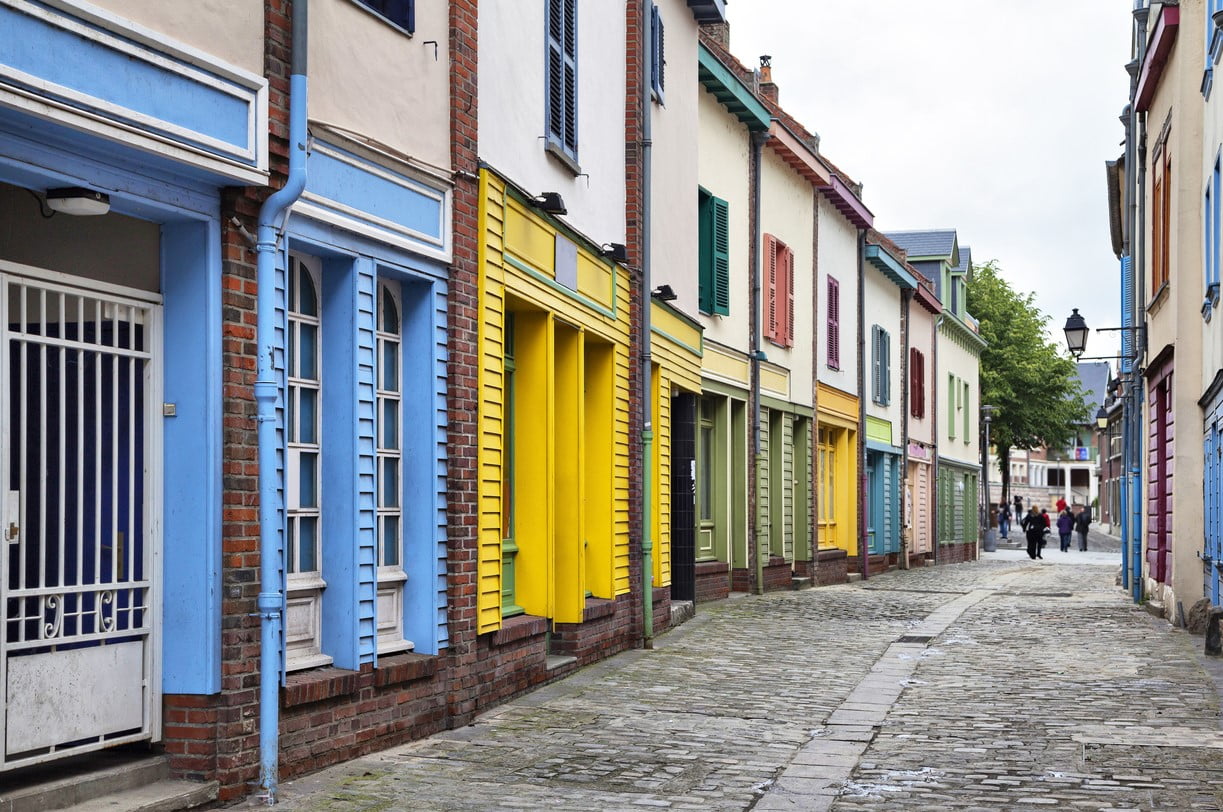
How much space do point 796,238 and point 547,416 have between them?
13552 mm

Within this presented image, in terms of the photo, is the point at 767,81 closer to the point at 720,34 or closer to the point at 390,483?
the point at 720,34

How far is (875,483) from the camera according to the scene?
31.9 m

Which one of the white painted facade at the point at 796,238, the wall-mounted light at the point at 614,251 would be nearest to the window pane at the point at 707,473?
the white painted facade at the point at 796,238

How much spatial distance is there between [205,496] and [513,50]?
504 centimetres

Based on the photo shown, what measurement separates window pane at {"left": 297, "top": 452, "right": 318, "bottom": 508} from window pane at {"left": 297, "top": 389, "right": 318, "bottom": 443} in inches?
3.9

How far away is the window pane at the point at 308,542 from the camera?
838cm

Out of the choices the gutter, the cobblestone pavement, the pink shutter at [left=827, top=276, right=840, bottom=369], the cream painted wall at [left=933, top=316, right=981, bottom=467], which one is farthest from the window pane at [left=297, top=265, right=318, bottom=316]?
the cream painted wall at [left=933, top=316, right=981, bottom=467]

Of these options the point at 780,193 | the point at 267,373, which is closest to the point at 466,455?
the point at 267,373

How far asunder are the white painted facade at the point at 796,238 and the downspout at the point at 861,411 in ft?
12.5

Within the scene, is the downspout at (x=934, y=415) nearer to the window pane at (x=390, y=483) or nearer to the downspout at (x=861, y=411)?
the downspout at (x=861, y=411)

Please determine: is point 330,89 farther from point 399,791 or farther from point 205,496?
point 399,791

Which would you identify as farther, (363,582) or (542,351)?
(542,351)

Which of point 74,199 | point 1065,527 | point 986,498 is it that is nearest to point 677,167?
point 74,199

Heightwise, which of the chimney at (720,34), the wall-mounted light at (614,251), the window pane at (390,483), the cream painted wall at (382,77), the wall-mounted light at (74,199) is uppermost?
the chimney at (720,34)
